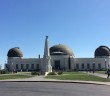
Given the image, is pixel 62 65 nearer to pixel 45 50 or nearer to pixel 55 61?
pixel 55 61

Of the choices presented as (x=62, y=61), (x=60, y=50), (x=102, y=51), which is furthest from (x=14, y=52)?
(x=102, y=51)

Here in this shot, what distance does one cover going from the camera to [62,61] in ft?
412

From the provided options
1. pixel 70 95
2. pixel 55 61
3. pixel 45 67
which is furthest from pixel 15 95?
pixel 55 61

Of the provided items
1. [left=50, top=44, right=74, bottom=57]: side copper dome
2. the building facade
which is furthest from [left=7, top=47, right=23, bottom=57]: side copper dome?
[left=50, top=44, right=74, bottom=57]: side copper dome

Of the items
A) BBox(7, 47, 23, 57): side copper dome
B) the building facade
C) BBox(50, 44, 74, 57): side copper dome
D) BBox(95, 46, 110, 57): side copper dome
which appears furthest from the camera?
BBox(7, 47, 23, 57): side copper dome

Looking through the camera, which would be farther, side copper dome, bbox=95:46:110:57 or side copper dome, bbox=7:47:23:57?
side copper dome, bbox=7:47:23:57

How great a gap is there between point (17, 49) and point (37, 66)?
44.2 ft

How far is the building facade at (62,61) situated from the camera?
12525cm

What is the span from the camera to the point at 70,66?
126 metres

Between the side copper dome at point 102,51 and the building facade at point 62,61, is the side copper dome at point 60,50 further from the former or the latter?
the side copper dome at point 102,51

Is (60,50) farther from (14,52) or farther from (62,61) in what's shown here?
(14,52)

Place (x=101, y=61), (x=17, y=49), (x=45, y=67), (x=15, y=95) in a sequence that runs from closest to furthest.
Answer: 1. (x=15, y=95)
2. (x=45, y=67)
3. (x=101, y=61)
4. (x=17, y=49)

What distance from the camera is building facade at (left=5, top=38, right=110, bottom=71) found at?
125250 mm

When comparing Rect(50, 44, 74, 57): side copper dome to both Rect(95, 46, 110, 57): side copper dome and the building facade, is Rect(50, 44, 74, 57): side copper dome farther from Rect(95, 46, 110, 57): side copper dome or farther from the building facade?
Rect(95, 46, 110, 57): side copper dome
